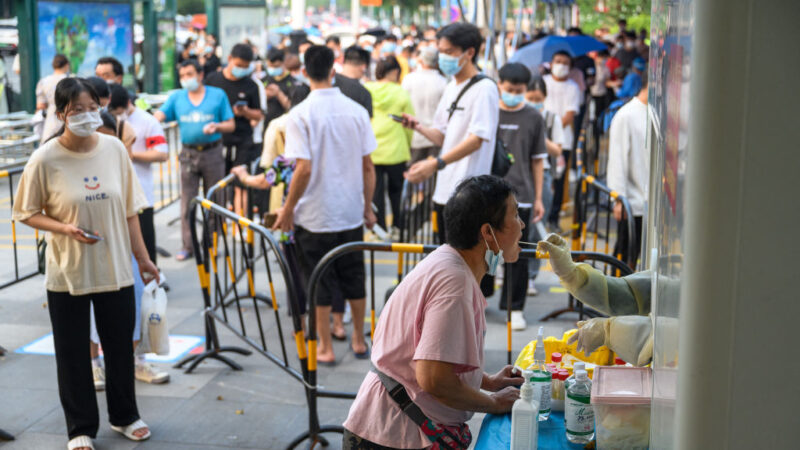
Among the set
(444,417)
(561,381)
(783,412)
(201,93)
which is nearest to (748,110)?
(783,412)

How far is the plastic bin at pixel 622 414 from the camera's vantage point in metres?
2.92

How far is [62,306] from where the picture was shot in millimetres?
4883

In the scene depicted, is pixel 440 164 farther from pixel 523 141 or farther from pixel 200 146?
pixel 200 146

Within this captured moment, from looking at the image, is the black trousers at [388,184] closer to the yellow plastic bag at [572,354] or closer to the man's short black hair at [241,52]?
the man's short black hair at [241,52]

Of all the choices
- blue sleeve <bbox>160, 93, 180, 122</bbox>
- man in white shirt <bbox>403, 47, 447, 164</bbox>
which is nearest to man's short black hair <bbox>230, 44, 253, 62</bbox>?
blue sleeve <bbox>160, 93, 180, 122</bbox>

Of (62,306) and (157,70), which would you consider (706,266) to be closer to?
(62,306)

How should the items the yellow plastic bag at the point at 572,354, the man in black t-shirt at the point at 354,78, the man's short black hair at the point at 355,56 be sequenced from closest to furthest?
the yellow plastic bag at the point at 572,354, the man in black t-shirt at the point at 354,78, the man's short black hair at the point at 355,56

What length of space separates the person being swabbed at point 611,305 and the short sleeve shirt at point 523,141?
143 inches

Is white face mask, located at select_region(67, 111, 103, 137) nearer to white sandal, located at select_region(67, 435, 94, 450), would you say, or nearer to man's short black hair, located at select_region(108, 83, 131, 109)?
white sandal, located at select_region(67, 435, 94, 450)

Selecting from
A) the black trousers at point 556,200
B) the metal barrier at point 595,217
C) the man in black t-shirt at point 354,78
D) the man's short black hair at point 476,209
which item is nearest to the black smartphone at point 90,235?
the man's short black hair at point 476,209

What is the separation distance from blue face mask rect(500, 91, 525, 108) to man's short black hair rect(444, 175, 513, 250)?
4.33 meters

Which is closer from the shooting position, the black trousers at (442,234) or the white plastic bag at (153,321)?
the white plastic bag at (153,321)

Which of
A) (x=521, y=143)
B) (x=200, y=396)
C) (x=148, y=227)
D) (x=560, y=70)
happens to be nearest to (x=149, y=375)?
(x=200, y=396)

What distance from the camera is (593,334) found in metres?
3.30
